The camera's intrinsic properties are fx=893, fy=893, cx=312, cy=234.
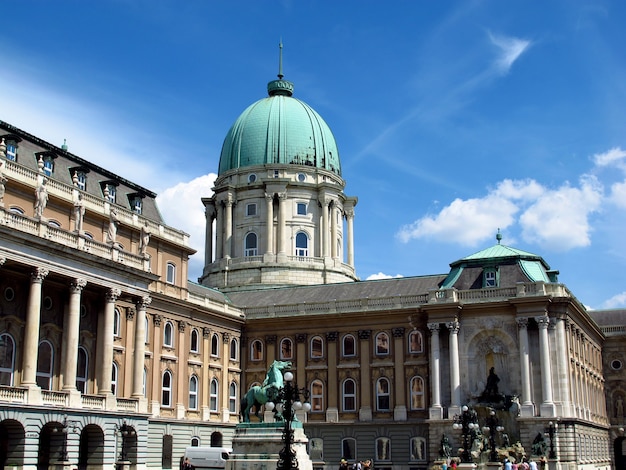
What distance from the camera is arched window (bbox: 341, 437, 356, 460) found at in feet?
240

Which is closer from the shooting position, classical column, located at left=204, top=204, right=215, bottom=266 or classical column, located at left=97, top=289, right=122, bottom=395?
classical column, located at left=97, top=289, right=122, bottom=395

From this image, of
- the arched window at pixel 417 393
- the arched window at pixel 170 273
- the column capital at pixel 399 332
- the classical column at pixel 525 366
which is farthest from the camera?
the column capital at pixel 399 332

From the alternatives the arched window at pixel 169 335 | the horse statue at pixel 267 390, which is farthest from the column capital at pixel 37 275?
the arched window at pixel 169 335

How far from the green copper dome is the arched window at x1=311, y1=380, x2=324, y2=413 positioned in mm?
27890

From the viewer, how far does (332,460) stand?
73188 millimetres

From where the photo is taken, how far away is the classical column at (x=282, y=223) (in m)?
92.1

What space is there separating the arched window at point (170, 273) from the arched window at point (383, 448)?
21070 mm

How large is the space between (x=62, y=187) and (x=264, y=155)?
40672 mm

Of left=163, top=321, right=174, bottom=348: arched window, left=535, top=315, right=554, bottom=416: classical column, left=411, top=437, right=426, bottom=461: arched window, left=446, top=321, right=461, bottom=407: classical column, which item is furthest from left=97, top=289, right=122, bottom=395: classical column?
left=535, top=315, right=554, bottom=416: classical column

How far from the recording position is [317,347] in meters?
76.9

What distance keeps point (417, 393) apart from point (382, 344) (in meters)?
5.05

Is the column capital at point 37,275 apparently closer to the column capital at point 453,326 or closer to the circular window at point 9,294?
the circular window at point 9,294

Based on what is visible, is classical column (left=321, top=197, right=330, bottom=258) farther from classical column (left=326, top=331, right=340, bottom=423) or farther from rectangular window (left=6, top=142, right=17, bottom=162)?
rectangular window (left=6, top=142, right=17, bottom=162)

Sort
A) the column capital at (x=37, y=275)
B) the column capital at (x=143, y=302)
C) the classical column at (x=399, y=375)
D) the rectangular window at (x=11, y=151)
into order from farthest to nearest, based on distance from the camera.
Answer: the classical column at (x=399, y=375) → the column capital at (x=143, y=302) → the rectangular window at (x=11, y=151) → the column capital at (x=37, y=275)
